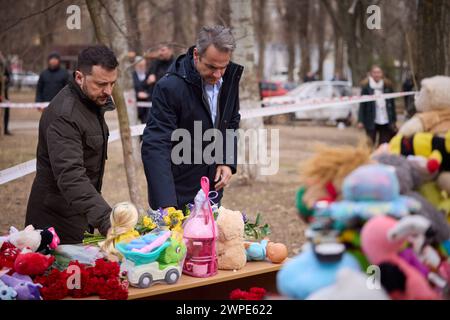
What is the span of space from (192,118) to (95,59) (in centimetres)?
86

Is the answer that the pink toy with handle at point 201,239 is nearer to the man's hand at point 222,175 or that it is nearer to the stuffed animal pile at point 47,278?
the stuffed animal pile at point 47,278

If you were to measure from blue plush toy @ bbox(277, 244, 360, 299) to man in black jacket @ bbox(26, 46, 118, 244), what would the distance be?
1.51 m

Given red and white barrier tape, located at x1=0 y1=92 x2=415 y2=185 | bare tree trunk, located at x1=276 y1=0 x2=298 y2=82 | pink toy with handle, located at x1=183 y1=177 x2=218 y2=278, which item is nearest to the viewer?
→ pink toy with handle, located at x1=183 y1=177 x2=218 y2=278

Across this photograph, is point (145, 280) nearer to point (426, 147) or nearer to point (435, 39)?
point (426, 147)

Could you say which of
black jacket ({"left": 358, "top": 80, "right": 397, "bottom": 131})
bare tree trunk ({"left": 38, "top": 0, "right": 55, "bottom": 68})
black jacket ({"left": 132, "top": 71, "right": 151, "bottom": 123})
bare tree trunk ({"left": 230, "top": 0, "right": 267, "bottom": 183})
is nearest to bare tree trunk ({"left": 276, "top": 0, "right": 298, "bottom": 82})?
bare tree trunk ({"left": 38, "top": 0, "right": 55, "bottom": 68})

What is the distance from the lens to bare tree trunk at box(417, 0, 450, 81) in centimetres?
904


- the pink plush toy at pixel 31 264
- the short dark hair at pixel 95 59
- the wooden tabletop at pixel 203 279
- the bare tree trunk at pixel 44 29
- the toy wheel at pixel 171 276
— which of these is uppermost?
the bare tree trunk at pixel 44 29

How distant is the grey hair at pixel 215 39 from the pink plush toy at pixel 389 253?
7.28ft

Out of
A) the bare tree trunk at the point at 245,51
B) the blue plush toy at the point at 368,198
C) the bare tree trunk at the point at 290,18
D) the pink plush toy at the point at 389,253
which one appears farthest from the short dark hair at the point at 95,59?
the bare tree trunk at the point at 290,18

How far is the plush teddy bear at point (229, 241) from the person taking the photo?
3910mm

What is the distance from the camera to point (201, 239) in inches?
148

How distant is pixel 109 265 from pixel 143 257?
0.58 feet

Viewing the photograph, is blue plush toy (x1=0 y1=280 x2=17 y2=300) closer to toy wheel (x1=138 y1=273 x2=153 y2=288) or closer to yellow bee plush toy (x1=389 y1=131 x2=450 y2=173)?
toy wheel (x1=138 y1=273 x2=153 y2=288)
